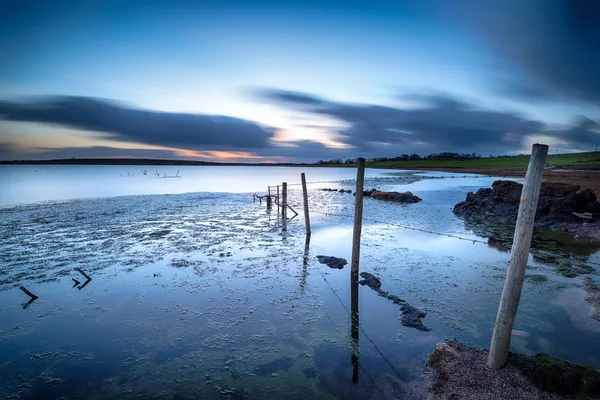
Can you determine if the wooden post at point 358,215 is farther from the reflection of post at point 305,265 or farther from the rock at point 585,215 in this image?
the rock at point 585,215

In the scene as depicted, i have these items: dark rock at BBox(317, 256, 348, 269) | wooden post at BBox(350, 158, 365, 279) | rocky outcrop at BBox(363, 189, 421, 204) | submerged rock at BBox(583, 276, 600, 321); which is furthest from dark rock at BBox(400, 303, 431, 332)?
rocky outcrop at BBox(363, 189, 421, 204)

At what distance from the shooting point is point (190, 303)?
9.84 m

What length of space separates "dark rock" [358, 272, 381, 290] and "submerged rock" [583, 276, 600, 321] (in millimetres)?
6116

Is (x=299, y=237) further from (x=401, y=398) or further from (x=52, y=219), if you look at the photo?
(x=52, y=219)

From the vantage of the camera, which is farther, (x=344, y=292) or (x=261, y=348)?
(x=344, y=292)

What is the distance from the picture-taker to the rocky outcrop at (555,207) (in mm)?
20016

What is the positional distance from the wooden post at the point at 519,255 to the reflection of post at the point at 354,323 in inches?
105

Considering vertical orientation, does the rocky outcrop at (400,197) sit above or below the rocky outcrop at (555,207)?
below

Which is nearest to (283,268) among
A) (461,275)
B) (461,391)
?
(461,275)

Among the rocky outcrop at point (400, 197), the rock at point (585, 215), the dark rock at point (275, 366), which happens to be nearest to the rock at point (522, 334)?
the dark rock at point (275, 366)

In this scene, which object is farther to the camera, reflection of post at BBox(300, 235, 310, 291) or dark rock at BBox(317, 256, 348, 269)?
dark rock at BBox(317, 256, 348, 269)

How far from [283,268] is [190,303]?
14.5 feet

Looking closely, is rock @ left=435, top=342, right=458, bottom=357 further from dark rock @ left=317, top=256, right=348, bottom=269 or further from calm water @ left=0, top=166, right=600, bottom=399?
dark rock @ left=317, top=256, right=348, bottom=269

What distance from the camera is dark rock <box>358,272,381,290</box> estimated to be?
440 inches
